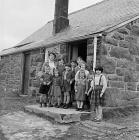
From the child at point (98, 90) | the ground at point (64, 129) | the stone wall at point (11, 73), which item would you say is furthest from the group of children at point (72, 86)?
the stone wall at point (11, 73)

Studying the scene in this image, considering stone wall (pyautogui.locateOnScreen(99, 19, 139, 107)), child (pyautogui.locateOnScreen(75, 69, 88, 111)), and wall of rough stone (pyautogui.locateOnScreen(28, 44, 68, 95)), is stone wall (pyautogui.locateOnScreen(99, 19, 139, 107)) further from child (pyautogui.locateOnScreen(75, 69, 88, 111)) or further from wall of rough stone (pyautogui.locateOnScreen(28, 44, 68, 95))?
wall of rough stone (pyautogui.locateOnScreen(28, 44, 68, 95))

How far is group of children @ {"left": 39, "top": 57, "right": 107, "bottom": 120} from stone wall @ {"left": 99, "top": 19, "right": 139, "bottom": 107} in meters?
0.70

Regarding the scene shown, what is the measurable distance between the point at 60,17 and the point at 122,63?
4890 millimetres

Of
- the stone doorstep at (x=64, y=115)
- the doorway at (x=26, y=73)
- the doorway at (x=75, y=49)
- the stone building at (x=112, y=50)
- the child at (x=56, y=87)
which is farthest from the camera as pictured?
the doorway at (x=26, y=73)

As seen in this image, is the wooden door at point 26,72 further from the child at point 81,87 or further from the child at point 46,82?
the child at point 81,87

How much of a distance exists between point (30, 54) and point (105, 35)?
5548mm

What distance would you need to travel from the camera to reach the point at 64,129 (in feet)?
20.5

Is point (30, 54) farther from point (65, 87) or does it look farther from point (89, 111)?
point (89, 111)

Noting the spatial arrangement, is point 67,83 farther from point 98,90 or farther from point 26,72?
point 26,72

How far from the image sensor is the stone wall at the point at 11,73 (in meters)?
13.3

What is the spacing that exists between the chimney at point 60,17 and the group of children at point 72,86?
12.2 ft

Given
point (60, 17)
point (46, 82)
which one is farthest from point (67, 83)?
point (60, 17)

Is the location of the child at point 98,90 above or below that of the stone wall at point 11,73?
below

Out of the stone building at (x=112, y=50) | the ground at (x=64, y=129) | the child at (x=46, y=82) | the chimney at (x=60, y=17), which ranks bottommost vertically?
the ground at (x=64, y=129)
